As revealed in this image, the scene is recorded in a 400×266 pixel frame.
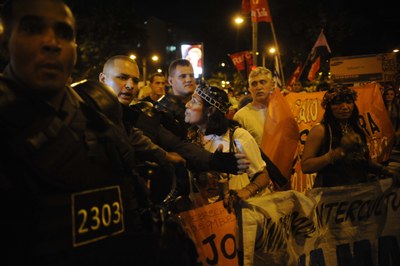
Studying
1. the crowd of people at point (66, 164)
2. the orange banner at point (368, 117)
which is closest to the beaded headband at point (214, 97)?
the crowd of people at point (66, 164)

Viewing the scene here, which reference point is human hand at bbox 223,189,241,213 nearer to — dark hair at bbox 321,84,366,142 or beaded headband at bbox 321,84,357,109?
dark hair at bbox 321,84,366,142

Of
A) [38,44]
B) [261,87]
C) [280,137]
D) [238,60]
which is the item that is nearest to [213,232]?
[280,137]

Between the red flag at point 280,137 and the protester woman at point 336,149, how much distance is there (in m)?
0.30

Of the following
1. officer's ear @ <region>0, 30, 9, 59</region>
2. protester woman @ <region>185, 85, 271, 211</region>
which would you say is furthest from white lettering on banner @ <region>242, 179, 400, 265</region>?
officer's ear @ <region>0, 30, 9, 59</region>

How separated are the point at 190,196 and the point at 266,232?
33.1 inches

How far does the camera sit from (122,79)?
12.6 feet

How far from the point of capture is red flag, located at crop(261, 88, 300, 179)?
4.63 meters

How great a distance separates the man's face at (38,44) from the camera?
5.47 ft

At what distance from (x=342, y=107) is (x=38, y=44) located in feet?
11.8

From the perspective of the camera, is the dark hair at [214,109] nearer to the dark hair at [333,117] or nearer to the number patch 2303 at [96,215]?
the dark hair at [333,117]

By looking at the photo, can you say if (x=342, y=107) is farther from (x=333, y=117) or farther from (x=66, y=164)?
(x=66, y=164)

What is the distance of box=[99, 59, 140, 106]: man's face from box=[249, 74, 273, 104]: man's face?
89.8 inches

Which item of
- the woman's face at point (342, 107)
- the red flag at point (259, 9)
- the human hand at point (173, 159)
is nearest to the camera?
the human hand at point (173, 159)

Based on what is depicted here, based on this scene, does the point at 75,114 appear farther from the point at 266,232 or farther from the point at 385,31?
the point at 385,31
